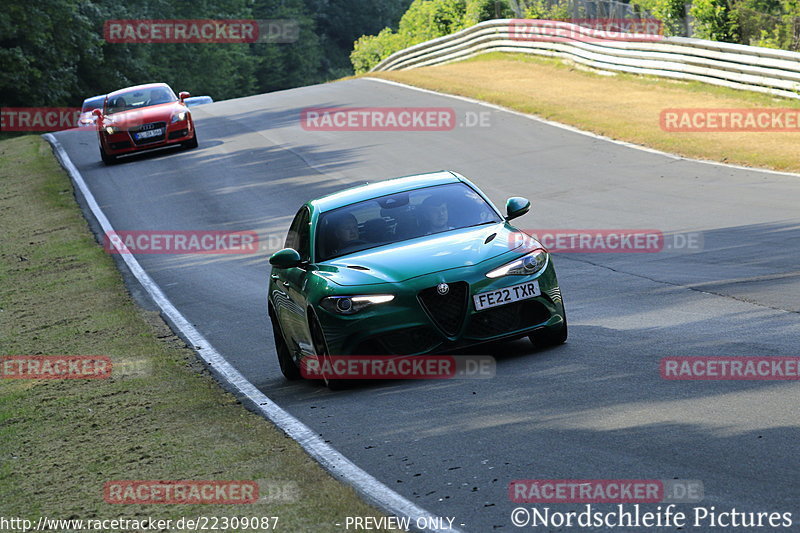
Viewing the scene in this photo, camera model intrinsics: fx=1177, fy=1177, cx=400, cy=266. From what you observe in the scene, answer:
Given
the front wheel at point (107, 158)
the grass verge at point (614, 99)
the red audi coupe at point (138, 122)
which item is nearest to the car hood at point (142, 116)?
the red audi coupe at point (138, 122)

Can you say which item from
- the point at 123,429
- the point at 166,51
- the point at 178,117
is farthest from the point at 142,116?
the point at 166,51

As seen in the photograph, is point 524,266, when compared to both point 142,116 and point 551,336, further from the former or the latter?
point 142,116

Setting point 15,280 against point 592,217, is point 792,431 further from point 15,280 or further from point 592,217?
point 15,280

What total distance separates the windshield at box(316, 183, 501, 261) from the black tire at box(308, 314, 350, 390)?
0.79m

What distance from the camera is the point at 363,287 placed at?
9.03 metres

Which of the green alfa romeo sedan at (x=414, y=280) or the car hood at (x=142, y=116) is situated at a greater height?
the green alfa romeo sedan at (x=414, y=280)

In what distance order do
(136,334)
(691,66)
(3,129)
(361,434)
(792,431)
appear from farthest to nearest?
(3,129)
(691,66)
(136,334)
(361,434)
(792,431)

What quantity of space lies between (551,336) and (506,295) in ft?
2.40

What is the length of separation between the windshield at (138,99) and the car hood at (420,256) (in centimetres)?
2142

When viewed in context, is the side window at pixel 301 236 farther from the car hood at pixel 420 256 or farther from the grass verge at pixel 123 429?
the grass verge at pixel 123 429

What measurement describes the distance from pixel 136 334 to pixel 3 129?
39190 mm

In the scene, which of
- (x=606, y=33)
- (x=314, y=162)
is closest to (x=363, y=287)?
(x=314, y=162)

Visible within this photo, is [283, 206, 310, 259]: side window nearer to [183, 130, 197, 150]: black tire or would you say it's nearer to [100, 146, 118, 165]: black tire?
[100, 146, 118, 165]: black tire

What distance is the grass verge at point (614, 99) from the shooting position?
22.4 metres
